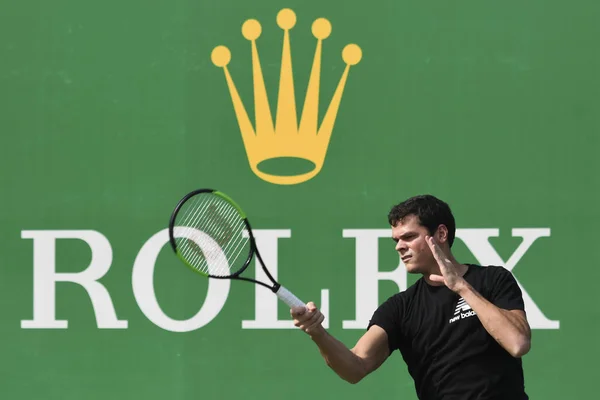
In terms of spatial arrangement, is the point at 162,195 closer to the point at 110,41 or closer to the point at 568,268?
the point at 110,41

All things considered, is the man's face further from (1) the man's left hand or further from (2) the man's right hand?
(2) the man's right hand

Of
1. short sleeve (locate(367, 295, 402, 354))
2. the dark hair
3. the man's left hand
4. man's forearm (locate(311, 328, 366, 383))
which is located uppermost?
the dark hair

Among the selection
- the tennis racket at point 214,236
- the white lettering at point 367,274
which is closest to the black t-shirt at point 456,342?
the tennis racket at point 214,236

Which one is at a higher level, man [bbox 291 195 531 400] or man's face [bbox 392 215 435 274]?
man's face [bbox 392 215 435 274]

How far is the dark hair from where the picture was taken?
122 inches

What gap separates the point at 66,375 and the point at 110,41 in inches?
56.2

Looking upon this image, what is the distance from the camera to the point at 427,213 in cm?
312

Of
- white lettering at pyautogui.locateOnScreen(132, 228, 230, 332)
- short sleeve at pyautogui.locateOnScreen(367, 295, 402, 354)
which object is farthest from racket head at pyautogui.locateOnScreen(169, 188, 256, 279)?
short sleeve at pyautogui.locateOnScreen(367, 295, 402, 354)

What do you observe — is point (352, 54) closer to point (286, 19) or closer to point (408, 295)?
point (286, 19)

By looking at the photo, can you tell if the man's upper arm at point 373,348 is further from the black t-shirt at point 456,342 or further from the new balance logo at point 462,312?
the new balance logo at point 462,312

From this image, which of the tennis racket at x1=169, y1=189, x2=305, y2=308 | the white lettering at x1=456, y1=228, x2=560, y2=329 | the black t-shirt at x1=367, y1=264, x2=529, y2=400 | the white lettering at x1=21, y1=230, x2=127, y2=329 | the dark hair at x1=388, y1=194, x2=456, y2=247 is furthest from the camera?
the white lettering at x1=21, y1=230, x2=127, y2=329

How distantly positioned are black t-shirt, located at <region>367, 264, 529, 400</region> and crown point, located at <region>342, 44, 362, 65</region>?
1421 millimetres

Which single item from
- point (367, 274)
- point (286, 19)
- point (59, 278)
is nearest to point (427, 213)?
point (367, 274)

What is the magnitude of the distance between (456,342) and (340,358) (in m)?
0.35
